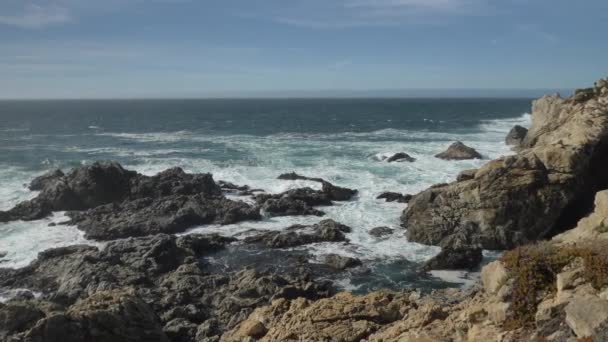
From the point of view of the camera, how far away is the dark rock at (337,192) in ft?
135

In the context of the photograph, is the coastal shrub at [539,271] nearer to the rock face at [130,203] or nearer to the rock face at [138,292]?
Answer: the rock face at [138,292]

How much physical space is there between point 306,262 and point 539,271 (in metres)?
18.9

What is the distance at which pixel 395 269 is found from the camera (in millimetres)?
27438

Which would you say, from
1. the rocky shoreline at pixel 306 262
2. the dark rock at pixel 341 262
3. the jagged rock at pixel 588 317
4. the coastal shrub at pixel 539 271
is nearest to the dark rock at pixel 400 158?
the rocky shoreline at pixel 306 262

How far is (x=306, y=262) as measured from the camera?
2859 centimetres

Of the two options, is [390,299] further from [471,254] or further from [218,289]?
[471,254]

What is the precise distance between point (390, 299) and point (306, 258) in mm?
15210

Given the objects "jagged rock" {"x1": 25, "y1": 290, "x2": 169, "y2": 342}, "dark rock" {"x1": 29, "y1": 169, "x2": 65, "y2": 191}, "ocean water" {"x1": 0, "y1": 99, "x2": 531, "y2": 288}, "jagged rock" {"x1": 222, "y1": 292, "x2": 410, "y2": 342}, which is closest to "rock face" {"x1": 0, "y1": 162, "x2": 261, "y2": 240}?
"dark rock" {"x1": 29, "y1": 169, "x2": 65, "y2": 191}

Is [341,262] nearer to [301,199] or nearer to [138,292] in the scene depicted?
[138,292]

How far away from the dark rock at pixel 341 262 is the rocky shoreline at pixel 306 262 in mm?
75

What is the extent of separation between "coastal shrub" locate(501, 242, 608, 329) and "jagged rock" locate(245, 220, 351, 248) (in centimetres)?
2105

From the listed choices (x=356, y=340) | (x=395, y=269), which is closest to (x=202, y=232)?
(x=395, y=269)

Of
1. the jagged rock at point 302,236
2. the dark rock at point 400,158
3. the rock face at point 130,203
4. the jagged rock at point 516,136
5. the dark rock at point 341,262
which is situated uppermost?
the jagged rock at point 516,136

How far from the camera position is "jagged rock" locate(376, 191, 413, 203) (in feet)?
130
